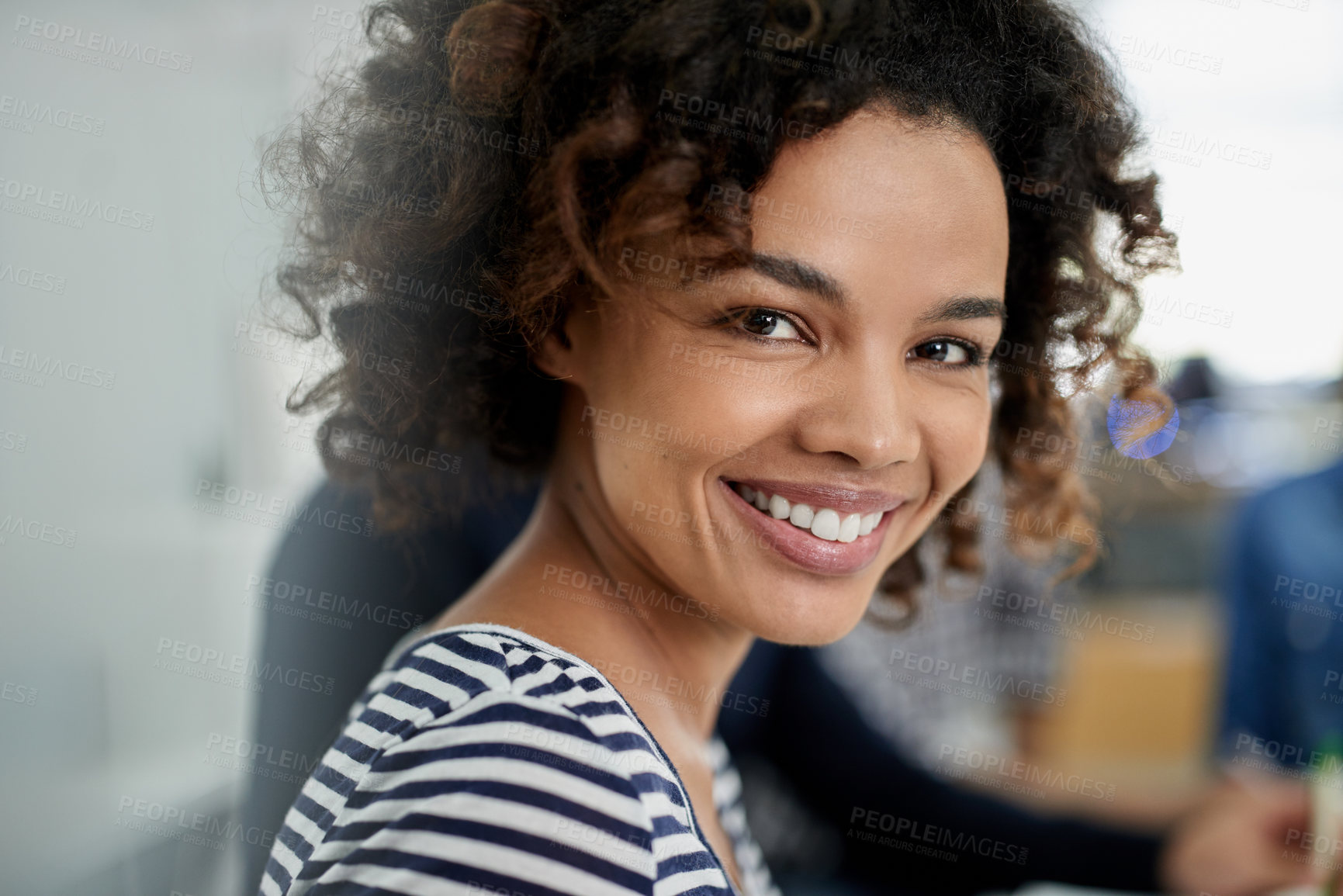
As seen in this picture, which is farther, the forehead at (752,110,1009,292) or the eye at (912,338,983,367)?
the eye at (912,338,983,367)

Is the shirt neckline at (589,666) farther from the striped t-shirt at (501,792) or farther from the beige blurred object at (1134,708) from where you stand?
the beige blurred object at (1134,708)

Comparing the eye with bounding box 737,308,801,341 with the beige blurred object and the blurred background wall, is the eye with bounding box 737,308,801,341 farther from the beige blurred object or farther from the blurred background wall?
the beige blurred object

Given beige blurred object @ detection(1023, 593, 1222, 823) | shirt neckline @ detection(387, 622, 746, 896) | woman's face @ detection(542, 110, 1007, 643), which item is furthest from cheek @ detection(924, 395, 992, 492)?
beige blurred object @ detection(1023, 593, 1222, 823)

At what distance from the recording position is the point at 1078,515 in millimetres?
1313

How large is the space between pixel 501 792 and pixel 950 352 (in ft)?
1.93

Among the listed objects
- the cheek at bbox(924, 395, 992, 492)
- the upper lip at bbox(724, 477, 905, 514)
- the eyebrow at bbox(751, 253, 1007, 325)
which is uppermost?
the eyebrow at bbox(751, 253, 1007, 325)

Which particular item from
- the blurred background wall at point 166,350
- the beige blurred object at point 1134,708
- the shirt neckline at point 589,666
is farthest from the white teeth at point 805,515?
the beige blurred object at point 1134,708

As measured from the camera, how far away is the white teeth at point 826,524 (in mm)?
810

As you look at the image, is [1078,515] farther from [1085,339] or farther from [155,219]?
[155,219]

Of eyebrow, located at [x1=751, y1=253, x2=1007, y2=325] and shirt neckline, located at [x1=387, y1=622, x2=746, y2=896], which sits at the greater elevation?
eyebrow, located at [x1=751, y1=253, x2=1007, y2=325]

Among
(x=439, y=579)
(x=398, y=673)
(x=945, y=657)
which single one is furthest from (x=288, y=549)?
(x=945, y=657)

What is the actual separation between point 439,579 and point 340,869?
108 centimetres

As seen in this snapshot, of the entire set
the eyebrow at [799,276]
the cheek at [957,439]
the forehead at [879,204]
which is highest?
the forehead at [879,204]

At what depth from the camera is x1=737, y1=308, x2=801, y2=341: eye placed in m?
0.75
